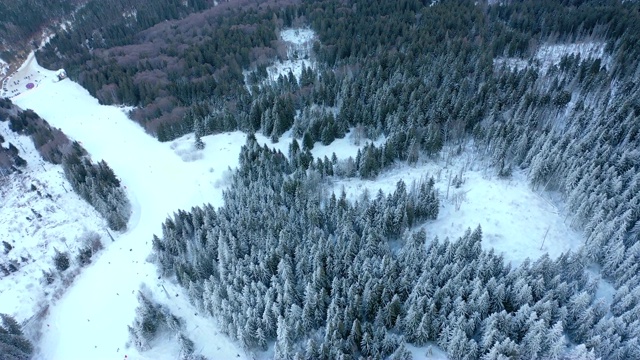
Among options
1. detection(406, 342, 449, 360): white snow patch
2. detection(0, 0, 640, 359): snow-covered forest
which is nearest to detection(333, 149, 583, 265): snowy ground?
detection(0, 0, 640, 359): snow-covered forest

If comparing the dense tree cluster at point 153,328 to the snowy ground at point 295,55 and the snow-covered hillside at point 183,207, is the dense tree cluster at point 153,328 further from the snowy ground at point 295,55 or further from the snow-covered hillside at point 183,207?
the snowy ground at point 295,55

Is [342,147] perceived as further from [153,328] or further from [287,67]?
[287,67]

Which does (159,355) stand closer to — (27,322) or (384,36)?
(27,322)

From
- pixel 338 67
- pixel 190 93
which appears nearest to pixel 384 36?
pixel 338 67

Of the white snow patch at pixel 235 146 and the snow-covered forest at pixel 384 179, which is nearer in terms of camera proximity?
the snow-covered forest at pixel 384 179

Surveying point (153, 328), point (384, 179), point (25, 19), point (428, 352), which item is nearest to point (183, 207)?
point (153, 328)

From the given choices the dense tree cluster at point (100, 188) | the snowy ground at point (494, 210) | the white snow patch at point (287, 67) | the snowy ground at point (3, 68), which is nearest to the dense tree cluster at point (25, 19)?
the snowy ground at point (3, 68)

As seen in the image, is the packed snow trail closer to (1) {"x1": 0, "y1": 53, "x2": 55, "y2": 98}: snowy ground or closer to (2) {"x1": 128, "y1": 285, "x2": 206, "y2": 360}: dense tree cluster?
(2) {"x1": 128, "y1": 285, "x2": 206, "y2": 360}: dense tree cluster
